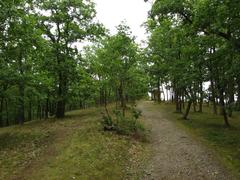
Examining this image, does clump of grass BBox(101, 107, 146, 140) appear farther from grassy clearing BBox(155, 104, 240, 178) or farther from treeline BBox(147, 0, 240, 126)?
treeline BBox(147, 0, 240, 126)

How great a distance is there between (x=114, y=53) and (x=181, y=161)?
35.2 ft

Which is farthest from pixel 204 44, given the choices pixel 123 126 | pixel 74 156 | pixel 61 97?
pixel 61 97

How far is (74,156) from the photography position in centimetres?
1518

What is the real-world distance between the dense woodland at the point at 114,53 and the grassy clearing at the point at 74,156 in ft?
14.1

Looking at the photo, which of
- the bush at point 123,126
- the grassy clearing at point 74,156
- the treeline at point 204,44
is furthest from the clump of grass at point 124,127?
the treeline at point 204,44

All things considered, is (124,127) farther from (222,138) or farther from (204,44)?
(204,44)

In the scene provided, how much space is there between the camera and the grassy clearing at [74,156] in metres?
13.1

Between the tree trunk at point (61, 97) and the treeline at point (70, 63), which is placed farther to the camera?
the tree trunk at point (61, 97)

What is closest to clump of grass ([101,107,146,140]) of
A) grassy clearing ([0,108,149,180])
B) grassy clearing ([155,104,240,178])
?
grassy clearing ([0,108,149,180])

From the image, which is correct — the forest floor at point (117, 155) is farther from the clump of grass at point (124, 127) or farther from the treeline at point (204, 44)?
the treeline at point (204, 44)

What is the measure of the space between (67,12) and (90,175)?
22.7 meters

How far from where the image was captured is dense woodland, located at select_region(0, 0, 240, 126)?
57.2 ft

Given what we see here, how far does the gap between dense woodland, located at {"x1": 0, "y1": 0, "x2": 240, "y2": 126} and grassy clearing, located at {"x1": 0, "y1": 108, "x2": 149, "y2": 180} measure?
4.31m

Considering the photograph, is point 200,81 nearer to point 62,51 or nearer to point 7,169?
point 62,51
